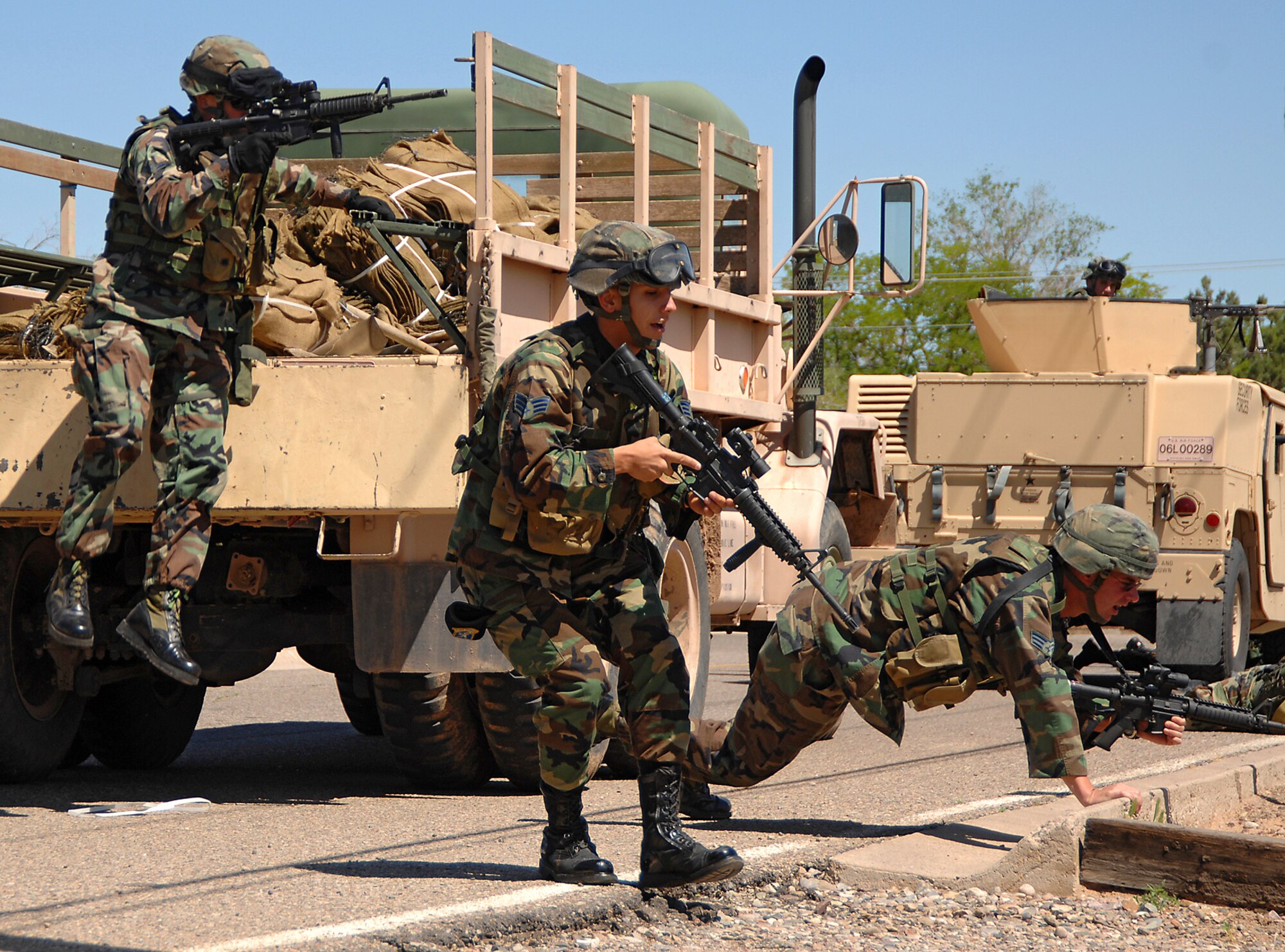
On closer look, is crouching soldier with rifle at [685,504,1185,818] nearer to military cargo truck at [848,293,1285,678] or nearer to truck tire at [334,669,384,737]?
truck tire at [334,669,384,737]

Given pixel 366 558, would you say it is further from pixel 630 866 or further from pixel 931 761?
pixel 931 761

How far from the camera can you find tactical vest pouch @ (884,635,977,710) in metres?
5.16

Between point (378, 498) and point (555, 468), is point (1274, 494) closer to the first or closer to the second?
point (378, 498)

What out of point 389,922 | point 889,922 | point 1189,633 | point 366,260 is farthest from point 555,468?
point 1189,633

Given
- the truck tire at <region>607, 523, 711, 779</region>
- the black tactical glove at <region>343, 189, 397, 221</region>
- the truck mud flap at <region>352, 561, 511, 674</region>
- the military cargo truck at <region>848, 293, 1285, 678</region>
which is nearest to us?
the truck mud flap at <region>352, 561, 511, 674</region>

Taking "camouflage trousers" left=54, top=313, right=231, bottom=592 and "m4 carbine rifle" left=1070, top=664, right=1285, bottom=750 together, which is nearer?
"camouflage trousers" left=54, top=313, right=231, bottom=592

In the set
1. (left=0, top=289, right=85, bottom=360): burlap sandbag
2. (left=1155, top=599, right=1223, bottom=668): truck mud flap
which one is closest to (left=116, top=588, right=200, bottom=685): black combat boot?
(left=0, top=289, right=85, bottom=360): burlap sandbag

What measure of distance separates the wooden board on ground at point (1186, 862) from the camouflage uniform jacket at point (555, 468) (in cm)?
176

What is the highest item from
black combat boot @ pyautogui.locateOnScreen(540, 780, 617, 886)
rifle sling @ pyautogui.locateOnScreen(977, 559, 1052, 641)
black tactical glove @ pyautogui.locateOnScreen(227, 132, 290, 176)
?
Answer: black tactical glove @ pyautogui.locateOnScreen(227, 132, 290, 176)

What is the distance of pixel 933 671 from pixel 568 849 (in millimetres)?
1402

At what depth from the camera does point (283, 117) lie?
5.59 m

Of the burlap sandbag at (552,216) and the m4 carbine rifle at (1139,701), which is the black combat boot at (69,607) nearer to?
the burlap sandbag at (552,216)

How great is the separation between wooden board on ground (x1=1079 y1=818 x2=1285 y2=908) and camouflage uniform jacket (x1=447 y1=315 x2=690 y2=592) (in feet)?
5.78

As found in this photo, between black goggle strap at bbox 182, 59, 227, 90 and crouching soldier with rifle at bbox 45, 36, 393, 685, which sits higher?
black goggle strap at bbox 182, 59, 227, 90
